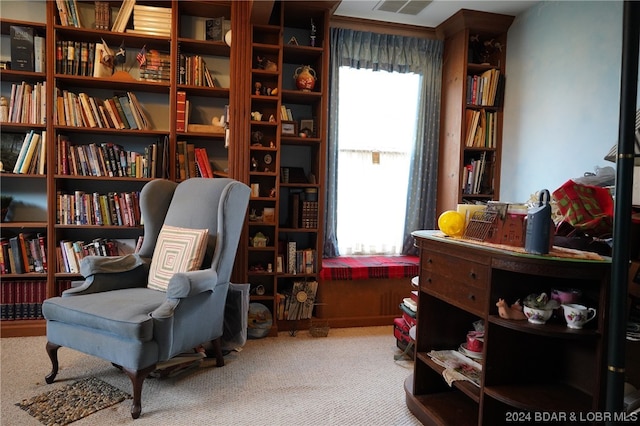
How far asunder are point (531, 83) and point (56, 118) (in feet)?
11.7

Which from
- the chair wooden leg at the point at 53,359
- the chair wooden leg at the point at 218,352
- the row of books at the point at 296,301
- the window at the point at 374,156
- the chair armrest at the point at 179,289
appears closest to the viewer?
the chair armrest at the point at 179,289

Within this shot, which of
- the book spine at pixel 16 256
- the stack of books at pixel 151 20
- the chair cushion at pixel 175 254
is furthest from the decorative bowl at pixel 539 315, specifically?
the book spine at pixel 16 256

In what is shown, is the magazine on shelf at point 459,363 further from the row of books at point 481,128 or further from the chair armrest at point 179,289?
the row of books at point 481,128

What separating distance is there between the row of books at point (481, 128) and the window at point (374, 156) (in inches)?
18.7

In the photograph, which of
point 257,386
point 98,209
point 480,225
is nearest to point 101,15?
point 98,209

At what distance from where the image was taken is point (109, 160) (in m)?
2.94

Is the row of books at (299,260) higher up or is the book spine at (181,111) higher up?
the book spine at (181,111)

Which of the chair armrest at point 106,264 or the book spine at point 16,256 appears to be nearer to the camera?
the chair armrest at point 106,264

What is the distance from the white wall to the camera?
8.22 ft

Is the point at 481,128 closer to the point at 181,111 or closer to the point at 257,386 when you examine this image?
the point at 181,111

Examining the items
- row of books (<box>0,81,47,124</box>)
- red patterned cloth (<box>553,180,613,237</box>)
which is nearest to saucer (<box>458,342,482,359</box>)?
red patterned cloth (<box>553,180,613,237</box>)

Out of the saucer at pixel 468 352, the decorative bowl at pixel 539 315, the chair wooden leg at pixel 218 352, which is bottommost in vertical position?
the chair wooden leg at pixel 218 352

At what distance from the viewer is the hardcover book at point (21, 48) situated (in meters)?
2.78

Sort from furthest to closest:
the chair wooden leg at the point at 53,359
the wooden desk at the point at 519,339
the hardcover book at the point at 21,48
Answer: the hardcover book at the point at 21,48 → the chair wooden leg at the point at 53,359 → the wooden desk at the point at 519,339
